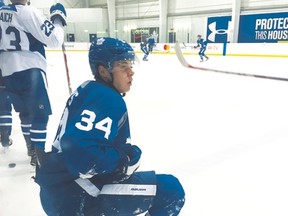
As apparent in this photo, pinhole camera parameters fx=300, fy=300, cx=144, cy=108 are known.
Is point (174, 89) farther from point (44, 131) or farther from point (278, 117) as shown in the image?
point (44, 131)

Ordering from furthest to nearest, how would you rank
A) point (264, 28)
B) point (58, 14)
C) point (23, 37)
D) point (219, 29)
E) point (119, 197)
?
point (219, 29) → point (264, 28) → point (58, 14) → point (23, 37) → point (119, 197)

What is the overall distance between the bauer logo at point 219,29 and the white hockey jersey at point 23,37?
1308 centimetres

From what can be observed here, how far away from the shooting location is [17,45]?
1.66 meters

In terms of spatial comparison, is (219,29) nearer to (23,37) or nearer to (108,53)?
(23,37)

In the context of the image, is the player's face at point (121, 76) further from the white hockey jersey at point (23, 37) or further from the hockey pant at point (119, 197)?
the white hockey jersey at point (23, 37)

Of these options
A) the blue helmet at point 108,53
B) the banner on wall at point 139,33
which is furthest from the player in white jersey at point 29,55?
the banner on wall at point 139,33

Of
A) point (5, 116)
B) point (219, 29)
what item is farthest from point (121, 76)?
point (219, 29)

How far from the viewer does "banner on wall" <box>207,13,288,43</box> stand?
12.8 m

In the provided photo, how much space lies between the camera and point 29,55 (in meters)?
1.70

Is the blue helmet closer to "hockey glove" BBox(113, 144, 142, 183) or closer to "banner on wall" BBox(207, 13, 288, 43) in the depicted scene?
"hockey glove" BBox(113, 144, 142, 183)

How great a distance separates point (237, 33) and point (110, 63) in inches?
545

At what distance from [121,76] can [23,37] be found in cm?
97

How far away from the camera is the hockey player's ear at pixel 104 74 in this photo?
922mm

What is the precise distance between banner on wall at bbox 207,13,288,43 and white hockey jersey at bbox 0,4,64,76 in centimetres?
1302
